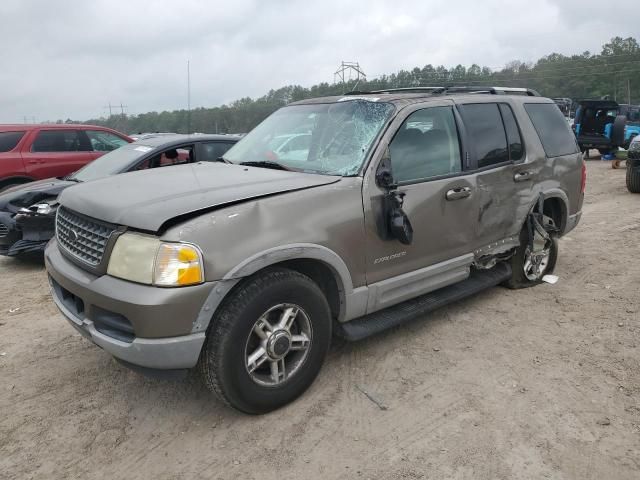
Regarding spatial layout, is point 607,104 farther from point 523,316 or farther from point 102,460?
point 102,460

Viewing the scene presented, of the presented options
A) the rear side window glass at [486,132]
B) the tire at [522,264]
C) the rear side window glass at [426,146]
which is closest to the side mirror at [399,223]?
the rear side window glass at [426,146]

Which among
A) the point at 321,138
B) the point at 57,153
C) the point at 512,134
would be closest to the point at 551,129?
the point at 512,134

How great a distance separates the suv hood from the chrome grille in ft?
0.20

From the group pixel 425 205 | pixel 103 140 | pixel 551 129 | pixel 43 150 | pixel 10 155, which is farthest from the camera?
pixel 103 140

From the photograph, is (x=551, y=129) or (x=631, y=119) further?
(x=631, y=119)

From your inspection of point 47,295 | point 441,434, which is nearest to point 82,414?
point 441,434

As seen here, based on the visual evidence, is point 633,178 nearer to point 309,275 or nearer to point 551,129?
point 551,129

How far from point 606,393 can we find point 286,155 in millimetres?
2679

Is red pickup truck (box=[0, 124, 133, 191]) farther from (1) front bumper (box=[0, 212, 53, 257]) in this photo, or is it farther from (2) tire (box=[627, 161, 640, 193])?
(2) tire (box=[627, 161, 640, 193])

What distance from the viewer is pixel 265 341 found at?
288 cm

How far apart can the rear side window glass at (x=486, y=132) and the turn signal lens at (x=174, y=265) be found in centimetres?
262

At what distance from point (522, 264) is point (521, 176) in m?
0.93

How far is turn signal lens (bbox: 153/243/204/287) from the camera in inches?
99.8

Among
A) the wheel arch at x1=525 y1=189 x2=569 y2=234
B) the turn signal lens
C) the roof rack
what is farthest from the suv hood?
the wheel arch at x1=525 y1=189 x2=569 y2=234
